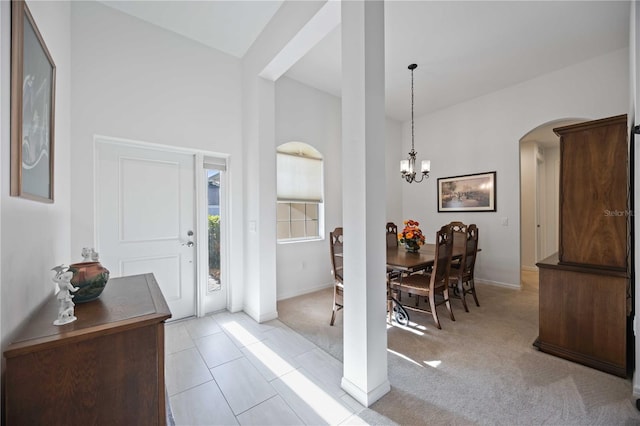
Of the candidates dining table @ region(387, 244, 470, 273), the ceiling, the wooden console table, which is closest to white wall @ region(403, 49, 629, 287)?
the ceiling

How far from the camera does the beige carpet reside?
5.09ft

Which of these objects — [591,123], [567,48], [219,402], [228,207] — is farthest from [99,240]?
[567,48]

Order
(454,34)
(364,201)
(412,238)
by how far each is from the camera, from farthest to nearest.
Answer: (412,238)
(454,34)
(364,201)

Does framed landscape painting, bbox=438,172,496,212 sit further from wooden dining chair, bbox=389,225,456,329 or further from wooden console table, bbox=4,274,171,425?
wooden console table, bbox=4,274,171,425

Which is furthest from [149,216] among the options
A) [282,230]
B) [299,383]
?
[299,383]

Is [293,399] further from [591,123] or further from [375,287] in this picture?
[591,123]

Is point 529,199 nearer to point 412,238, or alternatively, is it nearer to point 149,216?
point 412,238

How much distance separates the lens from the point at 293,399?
171cm

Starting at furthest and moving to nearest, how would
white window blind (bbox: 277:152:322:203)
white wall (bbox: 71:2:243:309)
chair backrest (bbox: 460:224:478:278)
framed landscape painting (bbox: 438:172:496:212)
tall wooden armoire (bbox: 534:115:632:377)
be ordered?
1. framed landscape painting (bbox: 438:172:496:212)
2. white window blind (bbox: 277:152:322:203)
3. chair backrest (bbox: 460:224:478:278)
4. white wall (bbox: 71:2:243:309)
5. tall wooden armoire (bbox: 534:115:632:377)

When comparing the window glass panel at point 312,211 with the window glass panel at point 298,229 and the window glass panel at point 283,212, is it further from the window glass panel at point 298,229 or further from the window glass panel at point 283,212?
the window glass panel at point 283,212

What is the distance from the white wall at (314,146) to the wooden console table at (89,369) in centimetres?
261

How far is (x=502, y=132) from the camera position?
4.16m

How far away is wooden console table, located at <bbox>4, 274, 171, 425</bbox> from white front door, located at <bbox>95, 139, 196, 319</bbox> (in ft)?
5.15

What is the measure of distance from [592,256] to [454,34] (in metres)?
2.55
